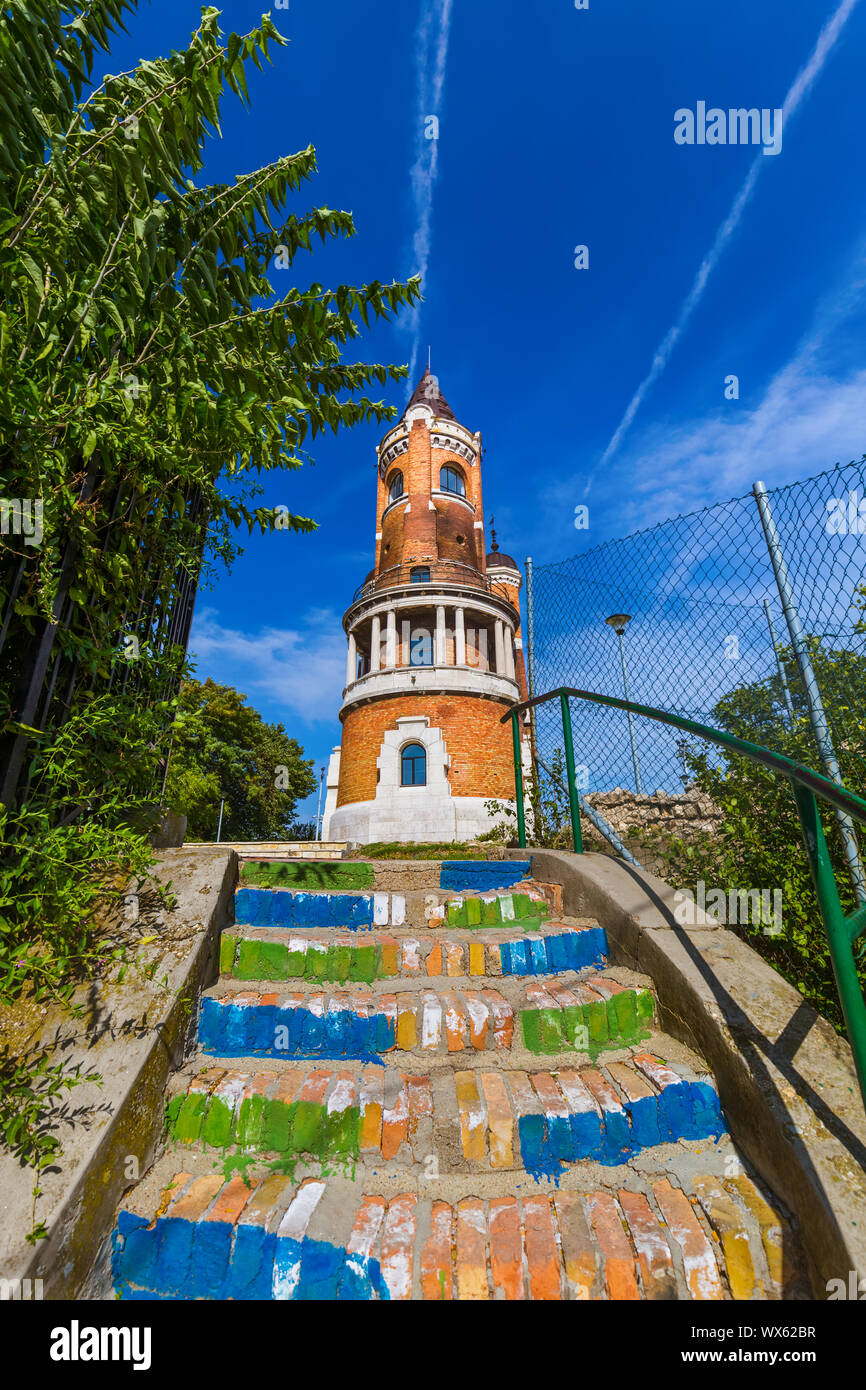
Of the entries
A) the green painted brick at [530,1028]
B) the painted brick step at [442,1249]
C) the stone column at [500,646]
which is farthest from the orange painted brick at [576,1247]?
the stone column at [500,646]

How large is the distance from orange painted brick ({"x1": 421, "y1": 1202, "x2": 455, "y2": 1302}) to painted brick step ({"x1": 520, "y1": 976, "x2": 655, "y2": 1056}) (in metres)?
0.83

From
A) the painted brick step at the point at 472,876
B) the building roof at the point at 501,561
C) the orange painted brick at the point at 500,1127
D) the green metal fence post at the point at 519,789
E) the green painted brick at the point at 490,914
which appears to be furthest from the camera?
Answer: the building roof at the point at 501,561

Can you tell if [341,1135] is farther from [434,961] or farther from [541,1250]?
[434,961]

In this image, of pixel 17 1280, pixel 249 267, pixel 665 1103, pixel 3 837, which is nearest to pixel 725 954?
pixel 665 1103

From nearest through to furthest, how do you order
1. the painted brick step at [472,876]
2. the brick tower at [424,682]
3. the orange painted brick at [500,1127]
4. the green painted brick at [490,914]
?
1. the orange painted brick at [500,1127]
2. the green painted brick at [490,914]
3. the painted brick step at [472,876]
4. the brick tower at [424,682]

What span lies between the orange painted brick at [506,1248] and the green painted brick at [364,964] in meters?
1.19

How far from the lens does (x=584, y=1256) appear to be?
1651mm

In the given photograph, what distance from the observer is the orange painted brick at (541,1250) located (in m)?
1.59

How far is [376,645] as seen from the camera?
20.6m

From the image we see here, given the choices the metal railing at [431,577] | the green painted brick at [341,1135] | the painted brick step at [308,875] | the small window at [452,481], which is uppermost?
the small window at [452,481]

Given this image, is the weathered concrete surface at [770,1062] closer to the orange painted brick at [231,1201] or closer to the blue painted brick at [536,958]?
the blue painted brick at [536,958]

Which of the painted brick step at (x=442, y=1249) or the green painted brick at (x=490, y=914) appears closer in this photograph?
the painted brick step at (x=442, y=1249)

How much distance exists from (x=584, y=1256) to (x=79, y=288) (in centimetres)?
397

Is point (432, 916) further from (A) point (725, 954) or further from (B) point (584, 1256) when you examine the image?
(B) point (584, 1256)
